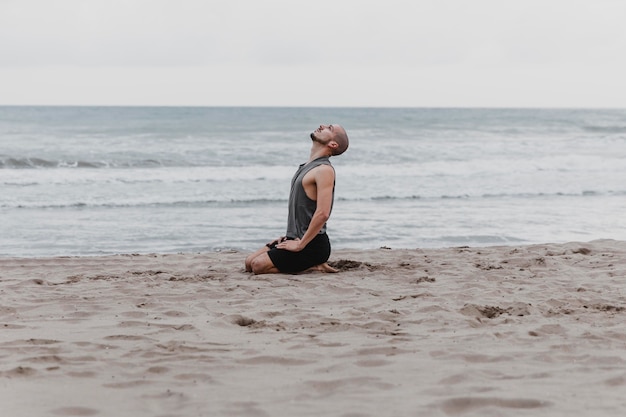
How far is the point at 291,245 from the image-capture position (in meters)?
6.66

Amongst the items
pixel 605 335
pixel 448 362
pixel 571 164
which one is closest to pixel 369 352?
pixel 448 362

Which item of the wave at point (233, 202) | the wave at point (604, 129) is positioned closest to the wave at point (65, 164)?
the wave at point (233, 202)

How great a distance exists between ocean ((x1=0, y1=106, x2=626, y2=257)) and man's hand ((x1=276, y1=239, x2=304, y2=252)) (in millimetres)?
2808

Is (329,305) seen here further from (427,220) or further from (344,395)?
(427,220)

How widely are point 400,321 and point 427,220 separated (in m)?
7.42

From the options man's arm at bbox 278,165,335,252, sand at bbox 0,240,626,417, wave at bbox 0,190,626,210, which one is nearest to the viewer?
sand at bbox 0,240,626,417

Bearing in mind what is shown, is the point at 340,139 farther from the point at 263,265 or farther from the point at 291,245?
the point at 263,265

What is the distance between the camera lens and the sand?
11.1 feet

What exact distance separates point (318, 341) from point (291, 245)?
7.54 ft

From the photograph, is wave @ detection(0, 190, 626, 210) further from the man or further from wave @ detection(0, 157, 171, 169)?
wave @ detection(0, 157, 171, 169)

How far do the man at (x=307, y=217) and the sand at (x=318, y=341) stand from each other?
0.53ft

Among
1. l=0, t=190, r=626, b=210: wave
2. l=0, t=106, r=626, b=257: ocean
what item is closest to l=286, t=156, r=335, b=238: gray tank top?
l=0, t=106, r=626, b=257: ocean

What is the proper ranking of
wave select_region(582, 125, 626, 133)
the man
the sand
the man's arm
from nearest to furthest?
the sand < the man's arm < the man < wave select_region(582, 125, 626, 133)

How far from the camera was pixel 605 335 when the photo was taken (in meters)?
4.54
